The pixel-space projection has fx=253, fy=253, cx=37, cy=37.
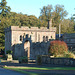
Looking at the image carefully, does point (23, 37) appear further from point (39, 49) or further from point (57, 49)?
point (57, 49)

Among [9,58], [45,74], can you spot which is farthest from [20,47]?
[45,74]

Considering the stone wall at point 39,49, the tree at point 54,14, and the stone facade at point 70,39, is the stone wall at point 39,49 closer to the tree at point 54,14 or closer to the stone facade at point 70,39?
the stone facade at point 70,39

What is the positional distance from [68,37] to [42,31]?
25.4m

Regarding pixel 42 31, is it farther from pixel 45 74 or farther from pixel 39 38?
pixel 45 74

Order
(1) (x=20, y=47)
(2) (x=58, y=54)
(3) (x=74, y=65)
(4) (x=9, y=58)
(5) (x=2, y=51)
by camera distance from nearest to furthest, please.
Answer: (3) (x=74, y=65) → (2) (x=58, y=54) → (4) (x=9, y=58) → (1) (x=20, y=47) → (5) (x=2, y=51)

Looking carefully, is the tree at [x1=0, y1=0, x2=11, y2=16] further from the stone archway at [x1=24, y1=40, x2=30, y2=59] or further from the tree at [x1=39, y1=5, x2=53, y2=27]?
the stone archway at [x1=24, y1=40, x2=30, y2=59]

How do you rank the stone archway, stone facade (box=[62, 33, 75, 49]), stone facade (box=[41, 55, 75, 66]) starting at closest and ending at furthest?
stone facade (box=[41, 55, 75, 66]) < stone facade (box=[62, 33, 75, 49]) < the stone archway

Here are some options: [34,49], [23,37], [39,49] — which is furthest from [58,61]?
[23,37]

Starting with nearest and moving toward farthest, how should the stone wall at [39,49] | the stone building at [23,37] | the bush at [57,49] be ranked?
1. the bush at [57,49]
2. the stone wall at [39,49]
3. the stone building at [23,37]

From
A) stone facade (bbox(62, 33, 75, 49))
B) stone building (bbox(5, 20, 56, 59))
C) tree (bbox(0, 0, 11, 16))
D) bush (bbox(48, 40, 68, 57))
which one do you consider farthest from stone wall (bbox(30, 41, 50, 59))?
tree (bbox(0, 0, 11, 16))

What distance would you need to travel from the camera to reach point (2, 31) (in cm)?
7138

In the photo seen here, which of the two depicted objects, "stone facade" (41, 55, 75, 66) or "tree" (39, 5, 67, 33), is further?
"tree" (39, 5, 67, 33)

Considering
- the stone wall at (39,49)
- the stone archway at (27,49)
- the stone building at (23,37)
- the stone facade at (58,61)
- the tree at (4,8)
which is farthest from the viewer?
the tree at (4,8)

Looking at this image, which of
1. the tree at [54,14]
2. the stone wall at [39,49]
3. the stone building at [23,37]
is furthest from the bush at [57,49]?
the tree at [54,14]
